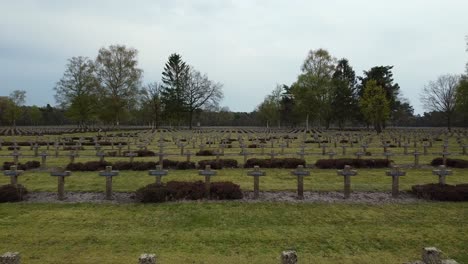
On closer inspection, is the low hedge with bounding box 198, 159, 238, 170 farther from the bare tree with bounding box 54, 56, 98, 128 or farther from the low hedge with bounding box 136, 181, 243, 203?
the bare tree with bounding box 54, 56, 98, 128

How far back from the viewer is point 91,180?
1453 cm

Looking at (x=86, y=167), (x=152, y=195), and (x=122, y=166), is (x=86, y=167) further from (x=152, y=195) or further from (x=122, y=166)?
(x=152, y=195)

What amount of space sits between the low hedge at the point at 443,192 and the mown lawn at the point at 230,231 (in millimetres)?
429

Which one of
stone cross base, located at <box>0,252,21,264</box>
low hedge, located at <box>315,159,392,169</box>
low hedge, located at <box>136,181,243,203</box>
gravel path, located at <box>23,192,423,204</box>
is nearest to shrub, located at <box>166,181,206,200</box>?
low hedge, located at <box>136,181,243,203</box>

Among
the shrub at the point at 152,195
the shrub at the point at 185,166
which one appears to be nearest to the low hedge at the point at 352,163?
the shrub at the point at 185,166

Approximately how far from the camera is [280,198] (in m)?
11.2

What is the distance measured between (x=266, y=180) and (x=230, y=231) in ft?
21.4

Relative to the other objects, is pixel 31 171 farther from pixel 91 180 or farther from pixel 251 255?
pixel 251 255

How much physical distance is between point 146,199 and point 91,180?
505cm

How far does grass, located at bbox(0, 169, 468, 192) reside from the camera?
13.0 m

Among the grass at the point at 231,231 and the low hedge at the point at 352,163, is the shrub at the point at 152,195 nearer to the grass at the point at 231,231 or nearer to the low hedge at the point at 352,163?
the grass at the point at 231,231

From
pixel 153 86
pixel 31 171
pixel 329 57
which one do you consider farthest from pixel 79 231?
pixel 153 86

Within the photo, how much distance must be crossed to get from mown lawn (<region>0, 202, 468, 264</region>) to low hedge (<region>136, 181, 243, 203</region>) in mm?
444

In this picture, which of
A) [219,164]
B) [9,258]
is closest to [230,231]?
[9,258]
